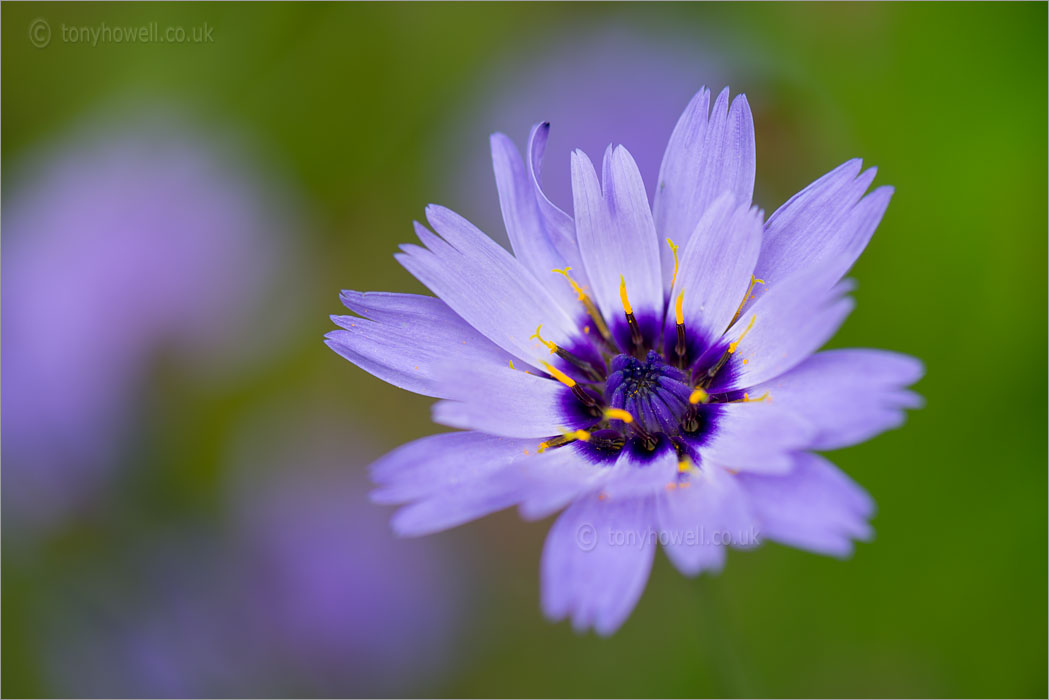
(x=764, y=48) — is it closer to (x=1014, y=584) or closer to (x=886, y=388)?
(x=1014, y=584)

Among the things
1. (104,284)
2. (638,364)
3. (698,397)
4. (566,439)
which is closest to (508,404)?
(566,439)

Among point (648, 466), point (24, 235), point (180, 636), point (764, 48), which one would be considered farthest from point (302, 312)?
point (648, 466)

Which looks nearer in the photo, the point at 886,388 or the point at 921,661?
the point at 886,388

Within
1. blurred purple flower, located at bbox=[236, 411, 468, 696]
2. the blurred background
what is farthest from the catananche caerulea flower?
blurred purple flower, located at bbox=[236, 411, 468, 696]

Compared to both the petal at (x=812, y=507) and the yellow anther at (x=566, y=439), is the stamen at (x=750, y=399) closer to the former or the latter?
the petal at (x=812, y=507)

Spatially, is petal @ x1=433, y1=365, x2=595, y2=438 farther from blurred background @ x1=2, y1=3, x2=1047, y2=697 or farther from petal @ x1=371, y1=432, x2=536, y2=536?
blurred background @ x1=2, y1=3, x2=1047, y2=697

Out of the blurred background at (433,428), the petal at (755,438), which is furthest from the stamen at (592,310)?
the blurred background at (433,428)
